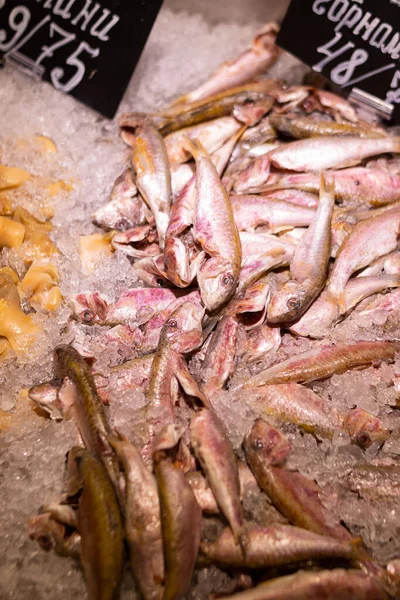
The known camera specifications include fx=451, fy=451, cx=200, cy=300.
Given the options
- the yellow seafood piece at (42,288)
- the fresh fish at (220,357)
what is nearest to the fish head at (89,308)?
the yellow seafood piece at (42,288)

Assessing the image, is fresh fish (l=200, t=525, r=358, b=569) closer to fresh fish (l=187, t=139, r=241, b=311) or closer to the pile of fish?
the pile of fish

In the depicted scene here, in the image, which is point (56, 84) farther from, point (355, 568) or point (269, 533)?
point (355, 568)

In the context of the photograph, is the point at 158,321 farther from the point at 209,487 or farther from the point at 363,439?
the point at 363,439

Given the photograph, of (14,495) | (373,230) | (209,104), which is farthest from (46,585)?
(209,104)

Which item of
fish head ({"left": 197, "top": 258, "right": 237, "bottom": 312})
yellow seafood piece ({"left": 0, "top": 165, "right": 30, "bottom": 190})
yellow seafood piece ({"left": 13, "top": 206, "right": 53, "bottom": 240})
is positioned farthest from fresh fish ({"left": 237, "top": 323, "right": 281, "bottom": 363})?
yellow seafood piece ({"left": 0, "top": 165, "right": 30, "bottom": 190})

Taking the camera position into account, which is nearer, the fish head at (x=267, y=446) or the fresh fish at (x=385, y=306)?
the fish head at (x=267, y=446)

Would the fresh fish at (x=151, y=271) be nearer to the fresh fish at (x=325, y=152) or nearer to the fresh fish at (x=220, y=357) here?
the fresh fish at (x=220, y=357)
